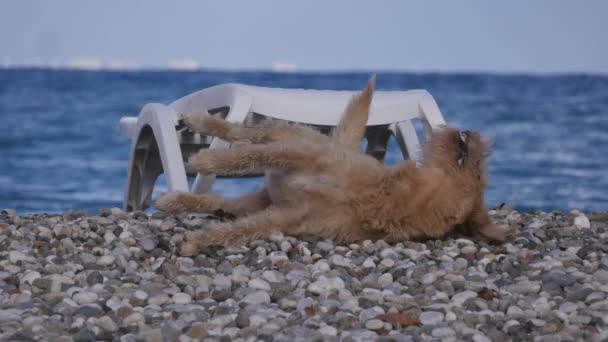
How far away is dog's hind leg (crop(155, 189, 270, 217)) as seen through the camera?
379 cm

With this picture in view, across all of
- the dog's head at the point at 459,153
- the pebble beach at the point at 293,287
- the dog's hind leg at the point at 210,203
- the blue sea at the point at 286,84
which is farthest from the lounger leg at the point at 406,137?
the dog's head at the point at 459,153

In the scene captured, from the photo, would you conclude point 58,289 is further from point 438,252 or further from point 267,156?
point 438,252

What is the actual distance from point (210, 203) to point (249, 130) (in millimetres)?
364

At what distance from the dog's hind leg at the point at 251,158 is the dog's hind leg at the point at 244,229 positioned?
0.62ft

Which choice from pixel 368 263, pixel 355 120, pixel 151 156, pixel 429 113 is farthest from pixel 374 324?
pixel 151 156

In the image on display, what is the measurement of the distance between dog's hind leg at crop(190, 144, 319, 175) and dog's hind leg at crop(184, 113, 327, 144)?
0.21m

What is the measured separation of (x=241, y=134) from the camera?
13.0 feet

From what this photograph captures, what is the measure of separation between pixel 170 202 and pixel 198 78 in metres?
25.8

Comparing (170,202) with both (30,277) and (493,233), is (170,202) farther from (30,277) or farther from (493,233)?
(493,233)

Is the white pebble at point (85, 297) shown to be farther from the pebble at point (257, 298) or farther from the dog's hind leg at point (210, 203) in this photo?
the dog's hind leg at point (210, 203)

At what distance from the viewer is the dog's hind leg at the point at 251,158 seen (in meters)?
3.57

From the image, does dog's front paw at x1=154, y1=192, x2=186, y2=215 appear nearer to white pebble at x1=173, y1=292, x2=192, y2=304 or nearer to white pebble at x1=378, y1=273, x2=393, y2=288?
white pebble at x1=173, y1=292, x2=192, y2=304

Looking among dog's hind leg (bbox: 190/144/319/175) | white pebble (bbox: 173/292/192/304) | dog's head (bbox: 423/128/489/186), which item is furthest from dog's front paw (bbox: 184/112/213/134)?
white pebble (bbox: 173/292/192/304)

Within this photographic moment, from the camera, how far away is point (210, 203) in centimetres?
393
